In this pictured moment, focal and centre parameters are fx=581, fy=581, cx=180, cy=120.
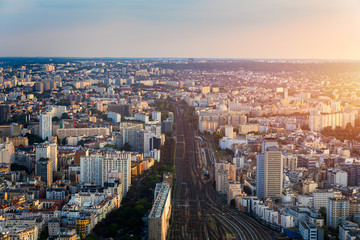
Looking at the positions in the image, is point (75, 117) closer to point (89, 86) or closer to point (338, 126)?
point (338, 126)

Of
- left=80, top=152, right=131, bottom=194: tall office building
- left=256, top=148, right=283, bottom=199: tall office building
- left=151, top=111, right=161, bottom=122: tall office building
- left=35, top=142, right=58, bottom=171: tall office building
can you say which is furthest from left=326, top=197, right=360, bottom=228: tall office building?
left=151, top=111, right=161, bottom=122: tall office building

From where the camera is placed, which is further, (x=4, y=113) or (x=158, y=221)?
(x=4, y=113)

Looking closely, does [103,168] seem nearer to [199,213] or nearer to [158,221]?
[199,213]

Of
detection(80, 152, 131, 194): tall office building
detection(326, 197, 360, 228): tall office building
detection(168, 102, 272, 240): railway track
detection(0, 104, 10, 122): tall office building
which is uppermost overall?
detection(0, 104, 10, 122): tall office building

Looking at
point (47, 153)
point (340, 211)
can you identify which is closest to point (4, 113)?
point (47, 153)

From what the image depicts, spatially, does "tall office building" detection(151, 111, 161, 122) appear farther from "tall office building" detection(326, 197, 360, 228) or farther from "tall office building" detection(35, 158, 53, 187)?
"tall office building" detection(326, 197, 360, 228)

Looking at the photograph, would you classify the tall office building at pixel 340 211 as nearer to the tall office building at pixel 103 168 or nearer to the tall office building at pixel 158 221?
the tall office building at pixel 158 221

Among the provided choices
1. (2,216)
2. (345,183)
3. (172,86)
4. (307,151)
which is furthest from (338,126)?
(172,86)
